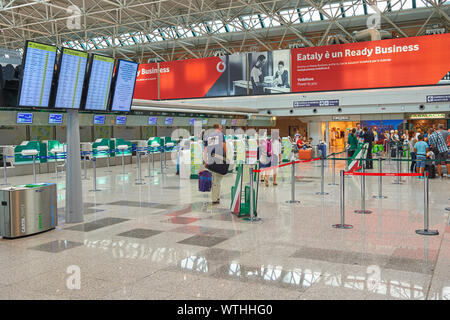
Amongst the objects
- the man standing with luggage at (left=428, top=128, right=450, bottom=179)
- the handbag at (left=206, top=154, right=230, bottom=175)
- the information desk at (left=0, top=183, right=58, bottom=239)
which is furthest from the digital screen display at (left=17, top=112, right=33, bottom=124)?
the man standing with luggage at (left=428, top=128, right=450, bottom=179)

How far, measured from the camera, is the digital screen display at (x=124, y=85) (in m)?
7.75

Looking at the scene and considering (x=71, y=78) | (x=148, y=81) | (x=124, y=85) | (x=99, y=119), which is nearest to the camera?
(x=71, y=78)

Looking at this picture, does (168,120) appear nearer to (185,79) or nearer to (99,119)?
(99,119)

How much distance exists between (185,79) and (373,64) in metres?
12.4

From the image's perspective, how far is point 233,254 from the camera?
530 centimetres

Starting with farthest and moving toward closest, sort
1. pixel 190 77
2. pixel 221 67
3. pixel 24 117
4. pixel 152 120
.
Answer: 1. pixel 190 77
2. pixel 221 67
3. pixel 152 120
4. pixel 24 117

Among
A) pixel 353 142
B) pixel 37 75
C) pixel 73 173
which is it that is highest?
pixel 37 75

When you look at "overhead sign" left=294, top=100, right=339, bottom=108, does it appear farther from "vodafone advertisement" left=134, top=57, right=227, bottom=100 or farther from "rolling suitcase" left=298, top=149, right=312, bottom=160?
"rolling suitcase" left=298, top=149, right=312, bottom=160

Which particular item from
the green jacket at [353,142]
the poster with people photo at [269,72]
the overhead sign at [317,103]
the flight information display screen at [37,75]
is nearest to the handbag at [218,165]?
the flight information display screen at [37,75]

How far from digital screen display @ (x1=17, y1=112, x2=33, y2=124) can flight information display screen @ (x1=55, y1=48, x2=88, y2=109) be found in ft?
28.8

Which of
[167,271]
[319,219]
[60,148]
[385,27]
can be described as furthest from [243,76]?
[167,271]

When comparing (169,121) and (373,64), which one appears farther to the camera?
(373,64)

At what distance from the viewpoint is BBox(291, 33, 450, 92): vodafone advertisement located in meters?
22.5

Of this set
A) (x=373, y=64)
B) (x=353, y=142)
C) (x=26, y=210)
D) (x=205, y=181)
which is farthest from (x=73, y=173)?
(x=373, y=64)
